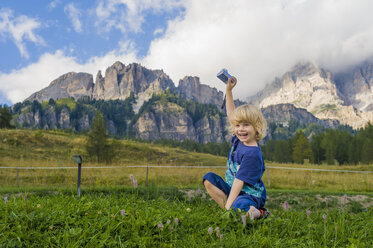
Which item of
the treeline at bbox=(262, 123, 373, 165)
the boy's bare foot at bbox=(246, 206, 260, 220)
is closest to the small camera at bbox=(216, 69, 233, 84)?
the boy's bare foot at bbox=(246, 206, 260, 220)

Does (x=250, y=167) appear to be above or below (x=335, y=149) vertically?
above

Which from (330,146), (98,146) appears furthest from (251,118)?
(330,146)

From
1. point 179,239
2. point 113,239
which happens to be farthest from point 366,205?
point 113,239

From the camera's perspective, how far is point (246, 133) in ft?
13.0

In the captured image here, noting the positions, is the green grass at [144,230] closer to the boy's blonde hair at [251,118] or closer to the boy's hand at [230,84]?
the boy's blonde hair at [251,118]

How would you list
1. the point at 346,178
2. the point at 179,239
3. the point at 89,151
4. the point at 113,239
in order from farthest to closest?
the point at 89,151
the point at 346,178
the point at 179,239
the point at 113,239

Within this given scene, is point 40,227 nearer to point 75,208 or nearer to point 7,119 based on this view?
point 75,208

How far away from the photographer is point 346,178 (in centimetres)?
1655

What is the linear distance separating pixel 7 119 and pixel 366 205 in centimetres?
6481

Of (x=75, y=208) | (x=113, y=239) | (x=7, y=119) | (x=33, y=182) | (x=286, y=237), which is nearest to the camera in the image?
(x=113, y=239)

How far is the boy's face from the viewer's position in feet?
13.0

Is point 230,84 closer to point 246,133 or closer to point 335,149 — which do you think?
point 246,133

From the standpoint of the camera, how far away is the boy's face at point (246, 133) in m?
3.96

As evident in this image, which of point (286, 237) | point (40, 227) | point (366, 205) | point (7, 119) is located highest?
point (7, 119)
